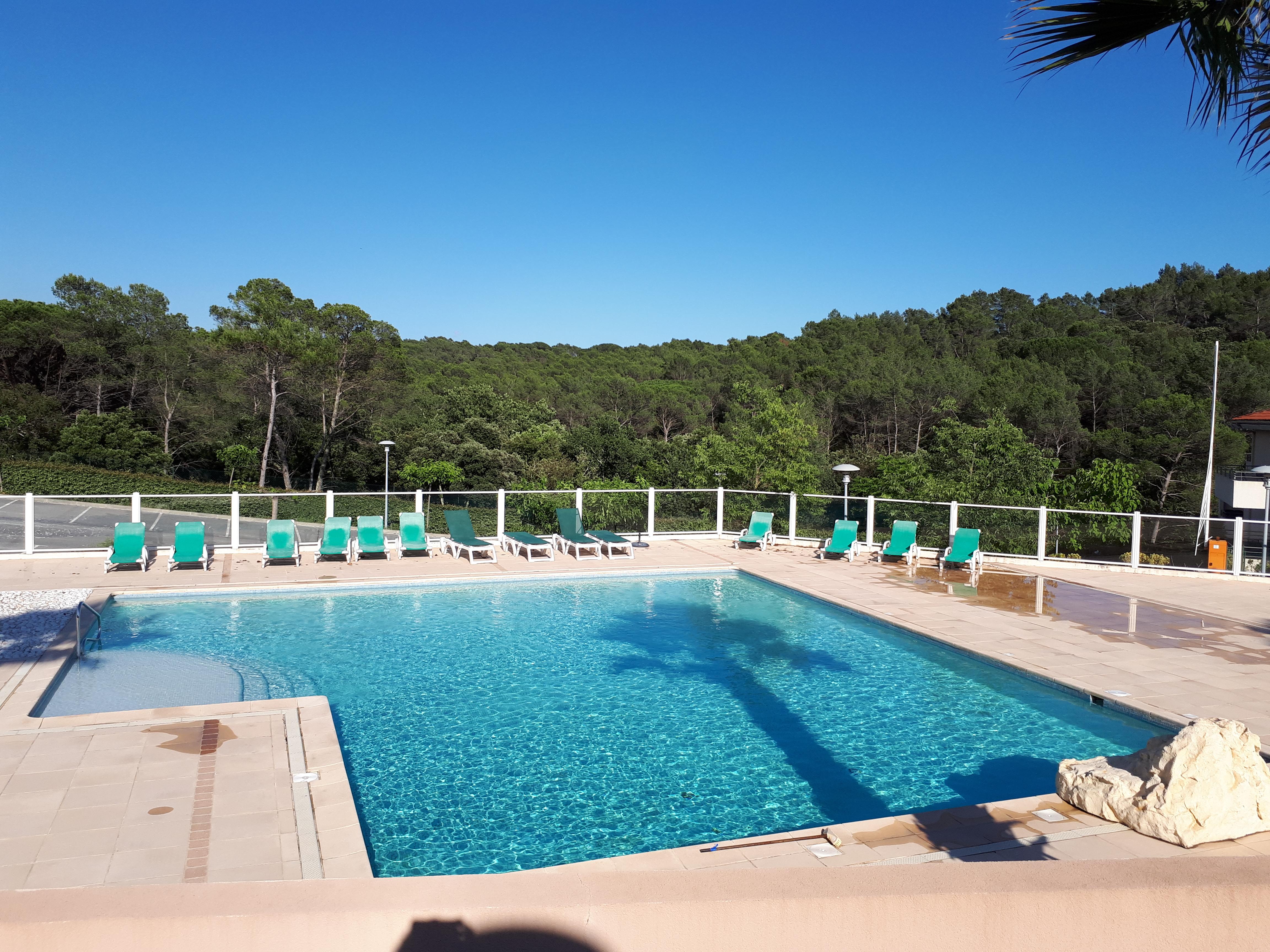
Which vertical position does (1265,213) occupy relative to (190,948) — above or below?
above

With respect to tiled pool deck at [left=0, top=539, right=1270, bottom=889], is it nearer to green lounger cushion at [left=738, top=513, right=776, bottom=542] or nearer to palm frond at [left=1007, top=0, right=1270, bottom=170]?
palm frond at [left=1007, top=0, right=1270, bottom=170]

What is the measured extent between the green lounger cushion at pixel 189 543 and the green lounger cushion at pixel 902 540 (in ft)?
32.7

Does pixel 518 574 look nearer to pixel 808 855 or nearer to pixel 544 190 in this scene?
pixel 808 855

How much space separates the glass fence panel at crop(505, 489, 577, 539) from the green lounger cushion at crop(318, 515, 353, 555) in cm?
278

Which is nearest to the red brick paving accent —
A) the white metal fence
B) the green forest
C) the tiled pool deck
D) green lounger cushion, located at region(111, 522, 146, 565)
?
the tiled pool deck

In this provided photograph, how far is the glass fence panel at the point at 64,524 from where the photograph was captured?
12484 mm

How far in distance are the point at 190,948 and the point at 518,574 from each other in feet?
33.9

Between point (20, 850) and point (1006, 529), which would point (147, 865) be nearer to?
point (20, 850)

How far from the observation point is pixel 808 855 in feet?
13.3

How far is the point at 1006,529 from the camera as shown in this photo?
48.3ft

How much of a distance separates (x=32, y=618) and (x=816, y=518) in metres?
11.8

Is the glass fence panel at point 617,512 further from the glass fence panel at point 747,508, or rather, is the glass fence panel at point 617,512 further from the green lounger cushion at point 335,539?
the green lounger cushion at point 335,539

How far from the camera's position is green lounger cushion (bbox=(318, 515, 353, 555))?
12.6 m

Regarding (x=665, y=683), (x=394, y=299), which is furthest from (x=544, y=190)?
(x=665, y=683)
